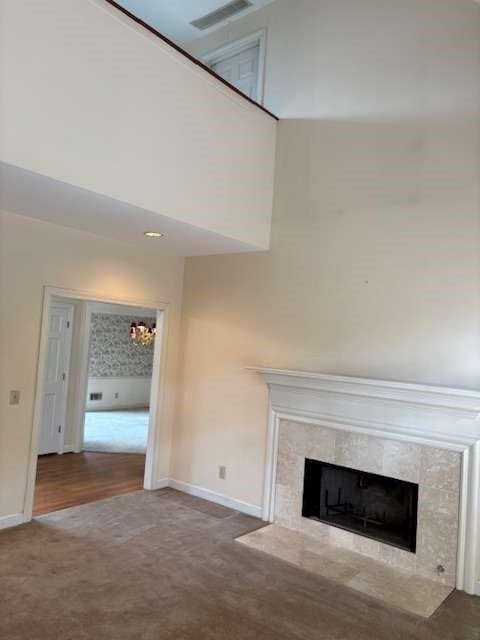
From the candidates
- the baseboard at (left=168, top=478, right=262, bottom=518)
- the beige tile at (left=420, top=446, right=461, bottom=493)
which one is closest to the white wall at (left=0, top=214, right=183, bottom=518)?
the baseboard at (left=168, top=478, right=262, bottom=518)

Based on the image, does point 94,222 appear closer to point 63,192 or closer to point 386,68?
point 63,192

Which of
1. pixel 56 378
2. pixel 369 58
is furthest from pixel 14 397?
pixel 369 58

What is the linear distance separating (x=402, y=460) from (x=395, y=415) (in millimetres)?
337

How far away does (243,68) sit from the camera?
5363 millimetres

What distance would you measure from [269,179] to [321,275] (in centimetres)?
110

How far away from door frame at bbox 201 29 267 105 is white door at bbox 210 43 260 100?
3cm

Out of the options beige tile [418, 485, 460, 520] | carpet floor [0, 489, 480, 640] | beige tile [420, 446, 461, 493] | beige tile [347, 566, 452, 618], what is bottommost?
carpet floor [0, 489, 480, 640]

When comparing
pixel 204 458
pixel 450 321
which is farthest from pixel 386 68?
pixel 204 458

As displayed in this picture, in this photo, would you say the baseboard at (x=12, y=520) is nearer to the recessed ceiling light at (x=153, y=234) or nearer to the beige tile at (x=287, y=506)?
the beige tile at (x=287, y=506)

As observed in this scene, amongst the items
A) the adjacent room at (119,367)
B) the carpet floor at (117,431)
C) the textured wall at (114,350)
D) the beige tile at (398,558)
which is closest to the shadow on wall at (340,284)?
the beige tile at (398,558)

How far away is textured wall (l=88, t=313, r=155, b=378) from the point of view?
33.1 ft

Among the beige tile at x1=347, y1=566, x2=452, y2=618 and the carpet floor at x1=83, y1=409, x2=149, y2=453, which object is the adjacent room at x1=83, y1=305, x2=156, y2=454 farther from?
the beige tile at x1=347, y1=566, x2=452, y2=618

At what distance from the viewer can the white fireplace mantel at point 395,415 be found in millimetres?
3225

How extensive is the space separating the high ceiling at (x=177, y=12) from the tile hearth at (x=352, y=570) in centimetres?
530
